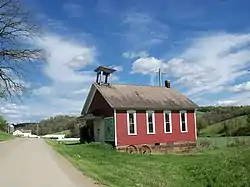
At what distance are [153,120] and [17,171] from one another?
22.8 metres

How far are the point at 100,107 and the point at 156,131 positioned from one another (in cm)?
582

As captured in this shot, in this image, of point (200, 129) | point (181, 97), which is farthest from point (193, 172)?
point (200, 129)

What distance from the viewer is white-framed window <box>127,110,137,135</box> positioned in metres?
35.0

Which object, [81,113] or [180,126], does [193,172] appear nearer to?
[180,126]

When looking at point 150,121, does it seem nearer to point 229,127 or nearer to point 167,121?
point 167,121

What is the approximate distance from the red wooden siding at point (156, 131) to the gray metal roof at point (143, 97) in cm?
68

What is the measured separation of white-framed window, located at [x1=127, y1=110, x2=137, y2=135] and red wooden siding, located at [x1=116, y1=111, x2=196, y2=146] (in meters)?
0.34

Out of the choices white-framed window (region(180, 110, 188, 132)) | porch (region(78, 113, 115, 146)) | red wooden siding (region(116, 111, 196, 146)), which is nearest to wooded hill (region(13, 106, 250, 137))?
white-framed window (region(180, 110, 188, 132))

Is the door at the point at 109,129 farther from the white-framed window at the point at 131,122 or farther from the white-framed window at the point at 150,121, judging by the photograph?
the white-framed window at the point at 150,121

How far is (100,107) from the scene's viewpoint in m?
37.1

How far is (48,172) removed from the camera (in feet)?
47.7

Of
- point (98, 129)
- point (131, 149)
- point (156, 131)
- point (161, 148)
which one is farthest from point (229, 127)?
point (131, 149)

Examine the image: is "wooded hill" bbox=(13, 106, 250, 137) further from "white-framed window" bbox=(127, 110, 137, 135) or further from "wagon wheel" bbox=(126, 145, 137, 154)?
"wagon wheel" bbox=(126, 145, 137, 154)

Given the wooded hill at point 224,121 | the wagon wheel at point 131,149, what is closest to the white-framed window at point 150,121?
the wagon wheel at point 131,149
